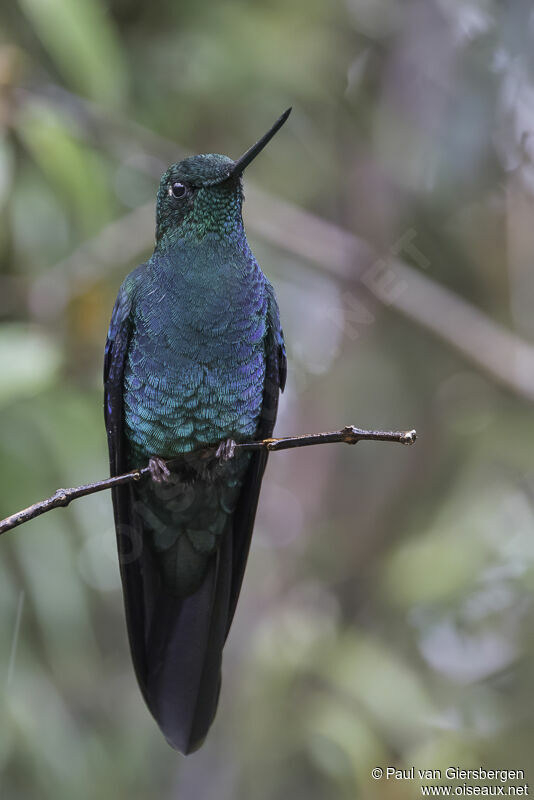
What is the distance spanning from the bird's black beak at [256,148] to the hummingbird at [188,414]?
0.12 metres

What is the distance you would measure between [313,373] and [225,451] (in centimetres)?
224

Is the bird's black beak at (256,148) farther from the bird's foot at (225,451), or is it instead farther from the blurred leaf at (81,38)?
the blurred leaf at (81,38)

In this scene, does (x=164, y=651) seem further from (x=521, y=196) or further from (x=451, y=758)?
(x=521, y=196)

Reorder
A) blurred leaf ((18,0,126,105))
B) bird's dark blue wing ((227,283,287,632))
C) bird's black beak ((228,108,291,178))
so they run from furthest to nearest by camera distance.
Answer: blurred leaf ((18,0,126,105))
bird's dark blue wing ((227,283,287,632))
bird's black beak ((228,108,291,178))

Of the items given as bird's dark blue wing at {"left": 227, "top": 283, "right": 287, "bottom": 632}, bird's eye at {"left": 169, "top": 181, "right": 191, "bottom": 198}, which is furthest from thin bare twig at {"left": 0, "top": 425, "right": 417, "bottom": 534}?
bird's eye at {"left": 169, "top": 181, "right": 191, "bottom": 198}

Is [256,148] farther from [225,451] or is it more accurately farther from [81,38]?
[81,38]

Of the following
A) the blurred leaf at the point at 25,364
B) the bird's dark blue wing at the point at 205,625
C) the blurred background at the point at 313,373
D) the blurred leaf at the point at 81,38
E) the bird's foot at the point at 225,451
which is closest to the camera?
the bird's dark blue wing at the point at 205,625

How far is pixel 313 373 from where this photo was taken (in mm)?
4734

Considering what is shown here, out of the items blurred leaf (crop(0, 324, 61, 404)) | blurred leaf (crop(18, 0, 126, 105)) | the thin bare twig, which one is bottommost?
the thin bare twig

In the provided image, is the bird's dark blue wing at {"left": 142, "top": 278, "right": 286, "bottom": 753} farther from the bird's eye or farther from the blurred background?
the blurred background

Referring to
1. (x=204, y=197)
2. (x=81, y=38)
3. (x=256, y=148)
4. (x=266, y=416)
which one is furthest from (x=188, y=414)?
(x=81, y=38)

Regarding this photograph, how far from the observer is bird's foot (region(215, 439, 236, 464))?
252 centimetres

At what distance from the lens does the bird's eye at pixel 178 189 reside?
253 cm

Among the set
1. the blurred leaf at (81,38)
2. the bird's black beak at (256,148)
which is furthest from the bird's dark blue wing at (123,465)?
the blurred leaf at (81,38)
